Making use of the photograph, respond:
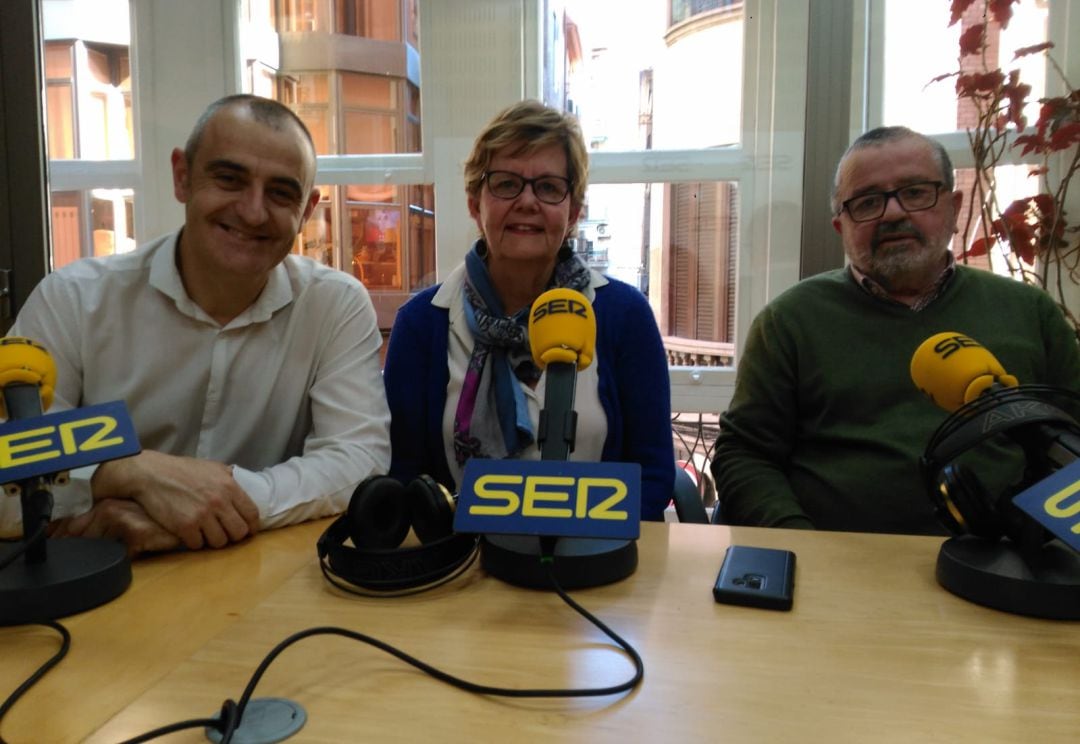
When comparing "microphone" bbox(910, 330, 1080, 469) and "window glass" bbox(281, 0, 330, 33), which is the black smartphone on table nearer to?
"microphone" bbox(910, 330, 1080, 469)

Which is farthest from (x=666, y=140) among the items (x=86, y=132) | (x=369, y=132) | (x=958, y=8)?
(x=86, y=132)

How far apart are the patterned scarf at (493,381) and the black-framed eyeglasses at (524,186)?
177mm

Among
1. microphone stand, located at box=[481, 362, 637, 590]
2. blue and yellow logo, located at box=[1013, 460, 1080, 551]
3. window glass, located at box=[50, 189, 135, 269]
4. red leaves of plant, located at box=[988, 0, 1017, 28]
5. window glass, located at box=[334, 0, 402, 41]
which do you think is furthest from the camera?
window glass, located at box=[50, 189, 135, 269]

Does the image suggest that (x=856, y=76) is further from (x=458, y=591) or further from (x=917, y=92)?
(x=458, y=591)

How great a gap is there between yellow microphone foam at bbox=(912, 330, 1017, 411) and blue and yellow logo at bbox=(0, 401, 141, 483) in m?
0.93

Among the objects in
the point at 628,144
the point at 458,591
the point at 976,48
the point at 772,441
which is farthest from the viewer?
the point at 628,144

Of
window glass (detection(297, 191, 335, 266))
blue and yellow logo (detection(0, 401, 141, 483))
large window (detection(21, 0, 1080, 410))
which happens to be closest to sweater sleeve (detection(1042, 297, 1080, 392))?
large window (detection(21, 0, 1080, 410))

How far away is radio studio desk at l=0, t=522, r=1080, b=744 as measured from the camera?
2.07 feet

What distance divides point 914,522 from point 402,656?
1.24m

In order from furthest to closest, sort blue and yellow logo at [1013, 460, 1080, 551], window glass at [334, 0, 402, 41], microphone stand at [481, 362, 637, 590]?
1. window glass at [334, 0, 402, 41]
2. microphone stand at [481, 362, 637, 590]
3. blue and yellow logo at [1013, 460, 1080, 551]

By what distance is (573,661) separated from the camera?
0.74m

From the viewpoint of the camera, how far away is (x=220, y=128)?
57.0 inches

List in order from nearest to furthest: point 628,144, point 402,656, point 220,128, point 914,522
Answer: point 402,656, point 220,128, point 914,522, point 628,144

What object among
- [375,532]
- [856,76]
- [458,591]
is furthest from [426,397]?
[856,76]
